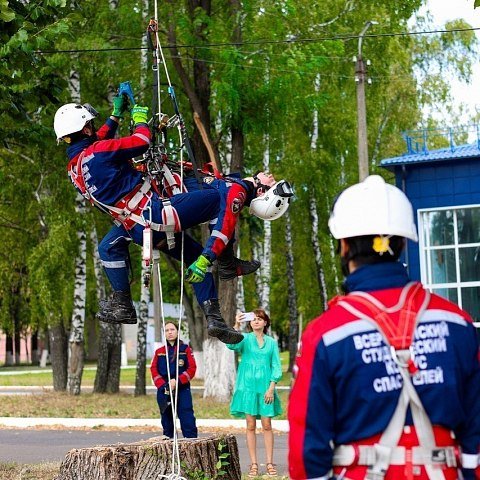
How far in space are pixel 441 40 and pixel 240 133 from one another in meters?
23.8

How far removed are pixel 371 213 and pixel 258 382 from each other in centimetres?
966

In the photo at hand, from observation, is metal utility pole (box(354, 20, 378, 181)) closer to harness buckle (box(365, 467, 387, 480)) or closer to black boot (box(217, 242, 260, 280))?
black boot (box(217, 242, 260, 280))

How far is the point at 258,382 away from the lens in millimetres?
13742

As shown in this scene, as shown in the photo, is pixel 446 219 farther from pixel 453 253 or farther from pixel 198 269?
pixel 198 269

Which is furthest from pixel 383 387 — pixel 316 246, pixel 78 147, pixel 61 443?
pixel 316 246

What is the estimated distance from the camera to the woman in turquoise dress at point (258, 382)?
13.6 metres

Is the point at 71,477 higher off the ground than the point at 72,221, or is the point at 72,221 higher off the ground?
the point at 72,221

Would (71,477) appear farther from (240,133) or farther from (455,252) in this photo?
(455,252)

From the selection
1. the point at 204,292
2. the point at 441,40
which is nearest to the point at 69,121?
the point at 204,292

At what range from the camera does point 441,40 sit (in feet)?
152

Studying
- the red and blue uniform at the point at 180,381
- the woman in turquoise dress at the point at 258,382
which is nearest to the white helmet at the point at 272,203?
the woman in turquoise dress at the point at 258,382

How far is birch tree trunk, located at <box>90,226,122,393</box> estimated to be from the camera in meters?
29.3

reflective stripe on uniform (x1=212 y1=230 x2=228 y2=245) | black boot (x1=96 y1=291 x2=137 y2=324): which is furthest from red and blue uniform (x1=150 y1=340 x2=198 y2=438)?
reflective stripe on uniform (x1=212 y1=230 x2=228 y2=245)

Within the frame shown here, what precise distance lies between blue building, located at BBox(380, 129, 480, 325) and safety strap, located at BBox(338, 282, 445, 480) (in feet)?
91.7
